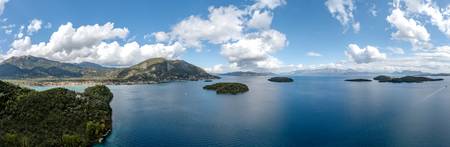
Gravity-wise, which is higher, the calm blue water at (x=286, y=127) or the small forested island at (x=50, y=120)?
the small forested island at (x=50, y=120)

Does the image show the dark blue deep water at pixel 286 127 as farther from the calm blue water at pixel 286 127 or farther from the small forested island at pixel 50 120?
the small forested island at pixel 50 120

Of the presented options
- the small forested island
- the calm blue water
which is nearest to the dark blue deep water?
the calm blue water

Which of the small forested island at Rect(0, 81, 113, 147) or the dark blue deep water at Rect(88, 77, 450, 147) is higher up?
the small forested island at Rect(0, 81, 113, 147)

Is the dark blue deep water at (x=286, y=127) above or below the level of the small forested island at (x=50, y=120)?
below

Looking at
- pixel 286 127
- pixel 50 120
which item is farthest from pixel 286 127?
pixel 50 120

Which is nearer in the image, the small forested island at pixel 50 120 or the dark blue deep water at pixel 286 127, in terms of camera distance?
the small forested island at pixel 50 120

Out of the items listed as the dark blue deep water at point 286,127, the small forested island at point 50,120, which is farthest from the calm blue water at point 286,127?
the small forested island at point 50,120

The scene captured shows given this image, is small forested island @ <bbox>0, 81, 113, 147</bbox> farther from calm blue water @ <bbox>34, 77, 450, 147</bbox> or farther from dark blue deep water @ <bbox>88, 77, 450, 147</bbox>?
calm blue water @ <bbox>34, 77, 450, 147</bbox>

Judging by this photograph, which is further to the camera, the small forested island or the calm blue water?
the calm blue water

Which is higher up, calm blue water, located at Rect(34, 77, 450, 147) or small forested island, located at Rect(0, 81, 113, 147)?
small forested island, located at Rect(0, 81, 113, 147)
